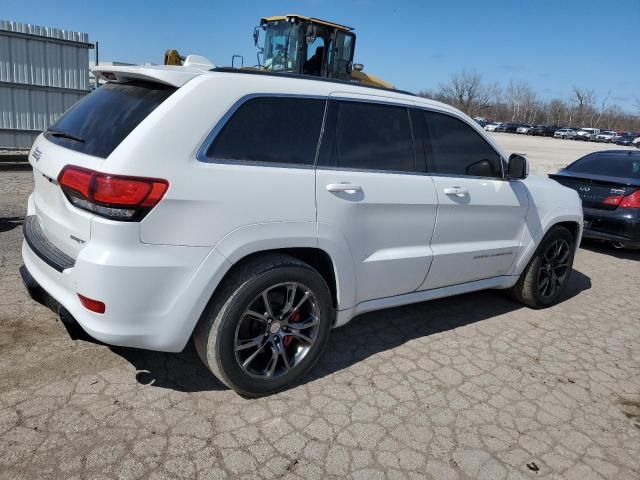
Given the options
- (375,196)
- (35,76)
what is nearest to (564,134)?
(35,76)

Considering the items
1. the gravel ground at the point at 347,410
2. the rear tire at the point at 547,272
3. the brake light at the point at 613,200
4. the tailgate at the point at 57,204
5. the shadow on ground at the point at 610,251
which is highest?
the tailgate at the point at 57,204

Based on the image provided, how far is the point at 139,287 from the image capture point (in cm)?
255

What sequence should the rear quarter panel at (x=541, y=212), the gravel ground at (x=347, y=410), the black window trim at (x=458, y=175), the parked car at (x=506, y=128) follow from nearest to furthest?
the gravel ground at (x=347, y=410), the black window trim at (x=458, y=175), the rear quarter panel at (x=541, y=212), the parked car at (x=506, y=128)

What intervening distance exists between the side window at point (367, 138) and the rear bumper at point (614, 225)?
4.81 meters

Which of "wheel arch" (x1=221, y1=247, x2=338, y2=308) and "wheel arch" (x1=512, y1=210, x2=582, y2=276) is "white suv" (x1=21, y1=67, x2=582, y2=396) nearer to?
"wheel arch" (x1=221, y1=247, x2=338, y2=308)

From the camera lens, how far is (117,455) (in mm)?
2531

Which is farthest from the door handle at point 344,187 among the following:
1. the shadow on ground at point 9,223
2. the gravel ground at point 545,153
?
the gravel ground at point 545,153

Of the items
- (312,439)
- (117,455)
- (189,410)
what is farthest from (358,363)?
(117,455)

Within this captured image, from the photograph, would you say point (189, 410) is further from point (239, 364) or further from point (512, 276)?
point (512, 276)

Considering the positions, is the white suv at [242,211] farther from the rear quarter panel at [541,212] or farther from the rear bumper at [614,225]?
the rear bumper at [614,225]

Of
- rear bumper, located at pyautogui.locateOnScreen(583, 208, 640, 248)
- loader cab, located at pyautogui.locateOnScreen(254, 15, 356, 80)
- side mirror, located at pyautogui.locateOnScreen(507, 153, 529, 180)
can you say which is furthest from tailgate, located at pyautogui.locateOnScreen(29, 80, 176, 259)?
loader cab, located at pyautogui.locateOnScreen(254, 15, 356, 80)

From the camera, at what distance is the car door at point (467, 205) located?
384 cm

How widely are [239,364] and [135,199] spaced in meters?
1.11

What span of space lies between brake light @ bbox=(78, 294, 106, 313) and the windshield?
12120 millimetres
